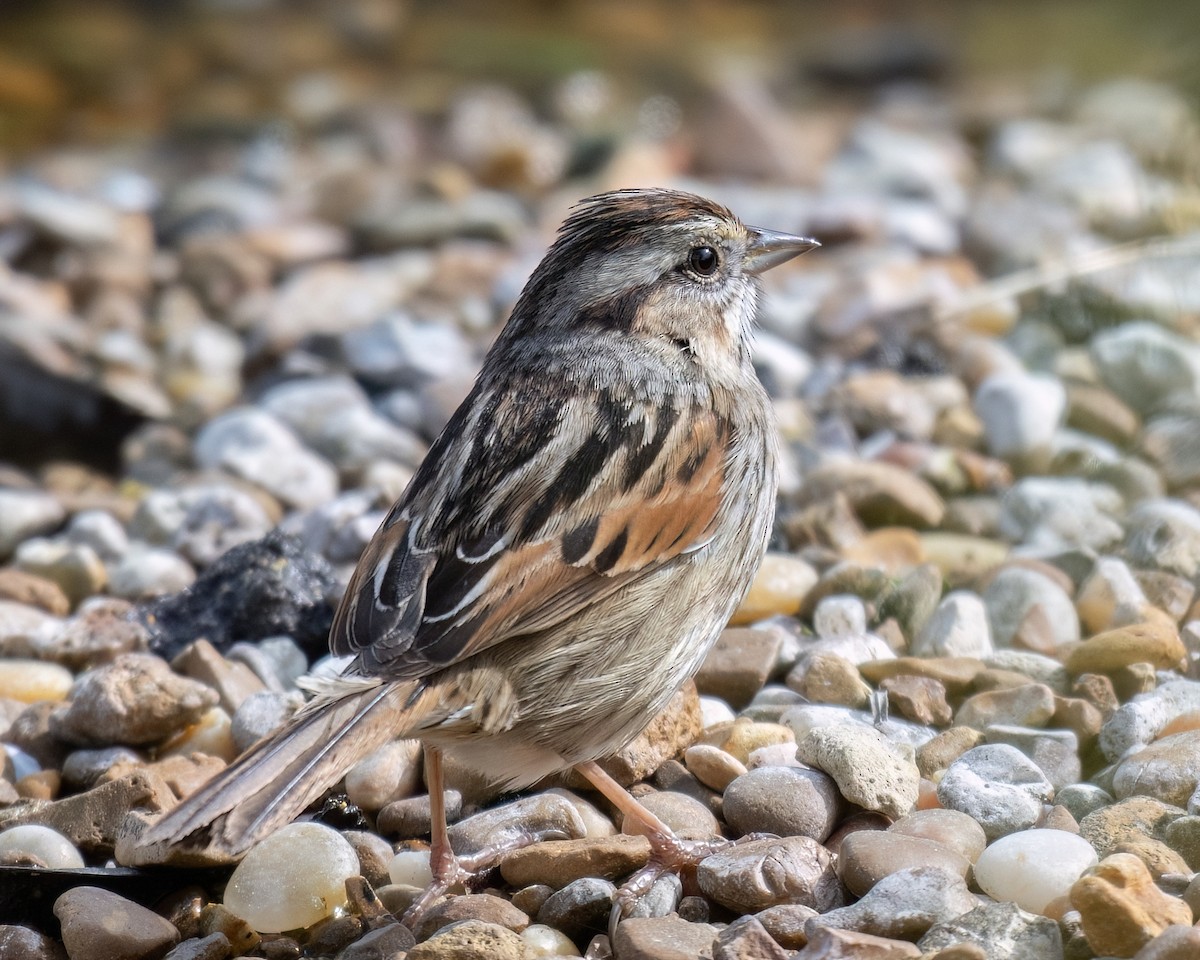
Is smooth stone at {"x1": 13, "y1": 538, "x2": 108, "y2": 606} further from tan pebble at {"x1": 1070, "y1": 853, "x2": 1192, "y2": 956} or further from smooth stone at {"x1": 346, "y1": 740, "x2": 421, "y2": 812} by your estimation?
tan pebble at {"x1": 1070, "y1": 853, "x2": 1192, "y2": 956}

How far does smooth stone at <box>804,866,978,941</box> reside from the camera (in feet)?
11.3

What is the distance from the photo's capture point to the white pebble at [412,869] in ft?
13.5

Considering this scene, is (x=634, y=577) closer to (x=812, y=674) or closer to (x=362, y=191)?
(x=812, y=674)

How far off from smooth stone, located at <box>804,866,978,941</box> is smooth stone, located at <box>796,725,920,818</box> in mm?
475

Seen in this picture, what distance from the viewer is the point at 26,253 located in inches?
354

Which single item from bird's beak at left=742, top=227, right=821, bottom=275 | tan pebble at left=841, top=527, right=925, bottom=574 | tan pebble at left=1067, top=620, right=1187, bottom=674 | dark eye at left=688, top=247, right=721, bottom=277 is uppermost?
bird's beak at left=742, top=227, right=821, bottom=275

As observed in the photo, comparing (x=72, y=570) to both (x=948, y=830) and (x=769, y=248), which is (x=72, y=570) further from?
(x=948, y=830)

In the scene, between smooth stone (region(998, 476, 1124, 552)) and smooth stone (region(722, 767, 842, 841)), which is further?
smooth stone (region(998, 476, 1124, 552))

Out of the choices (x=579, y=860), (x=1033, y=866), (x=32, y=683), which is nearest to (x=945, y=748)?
(x=1033, y=866)

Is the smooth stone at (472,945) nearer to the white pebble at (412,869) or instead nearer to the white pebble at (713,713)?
the white pebble at (412,869)

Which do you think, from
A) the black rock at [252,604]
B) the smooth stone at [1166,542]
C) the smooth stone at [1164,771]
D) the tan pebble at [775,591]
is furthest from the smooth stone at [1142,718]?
the black rock at [252,604]

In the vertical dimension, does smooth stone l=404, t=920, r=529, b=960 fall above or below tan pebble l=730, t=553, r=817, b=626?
below

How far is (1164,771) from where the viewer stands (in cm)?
400

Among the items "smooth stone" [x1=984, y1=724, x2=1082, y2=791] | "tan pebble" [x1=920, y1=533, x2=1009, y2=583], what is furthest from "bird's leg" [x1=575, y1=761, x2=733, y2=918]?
"tan pebble" [x1=920, y1=533, x2=1009, y2=583]
